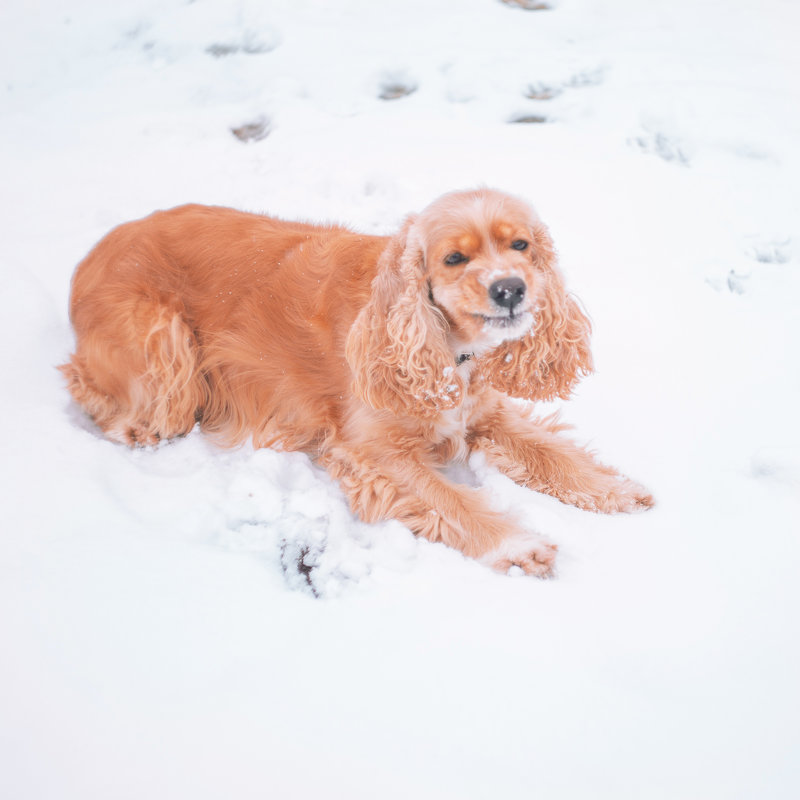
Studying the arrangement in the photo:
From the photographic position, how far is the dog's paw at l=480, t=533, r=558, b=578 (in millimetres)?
1877

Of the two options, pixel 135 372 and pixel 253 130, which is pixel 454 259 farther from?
pixel 253 130

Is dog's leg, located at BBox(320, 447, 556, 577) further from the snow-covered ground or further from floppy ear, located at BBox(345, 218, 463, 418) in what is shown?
floppy ear, located at BBox(345, 218, 463, 418)

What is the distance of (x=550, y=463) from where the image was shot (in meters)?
2.29

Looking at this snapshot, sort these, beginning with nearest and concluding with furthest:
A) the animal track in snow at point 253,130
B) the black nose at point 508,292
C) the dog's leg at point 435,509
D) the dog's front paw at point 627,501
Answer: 1. the black nose at point 508,292
2. the dog's leg at point 435,509
3. the dog's front paw at point 627,501
4. the animal track in snow at point 253,130

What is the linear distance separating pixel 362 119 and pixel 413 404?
8.04 feet

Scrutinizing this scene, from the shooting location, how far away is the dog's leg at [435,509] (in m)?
1.93

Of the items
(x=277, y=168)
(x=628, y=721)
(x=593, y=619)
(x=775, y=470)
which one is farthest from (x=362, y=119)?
(x=628, y=721)

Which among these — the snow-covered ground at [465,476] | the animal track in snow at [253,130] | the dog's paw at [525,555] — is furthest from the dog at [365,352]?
the animal track in snow at [253,130]

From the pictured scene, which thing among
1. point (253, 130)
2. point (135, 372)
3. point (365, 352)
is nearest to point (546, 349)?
point (365, 352)

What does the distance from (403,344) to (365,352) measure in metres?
0.16

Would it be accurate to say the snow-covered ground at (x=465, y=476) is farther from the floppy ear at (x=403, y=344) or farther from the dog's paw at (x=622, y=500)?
the floppy ear at (x=403, y=344)

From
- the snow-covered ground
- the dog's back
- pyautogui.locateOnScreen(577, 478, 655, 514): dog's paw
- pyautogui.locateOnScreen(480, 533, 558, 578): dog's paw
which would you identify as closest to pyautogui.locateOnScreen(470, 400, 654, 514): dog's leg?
pyautogui.locateOnScreen(577, 478, 655, 514): dog's paw

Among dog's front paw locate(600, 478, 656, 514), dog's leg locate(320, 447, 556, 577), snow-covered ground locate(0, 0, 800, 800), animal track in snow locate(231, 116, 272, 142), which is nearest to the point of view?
snow-covered ground locate(0, 0, 800, 800)

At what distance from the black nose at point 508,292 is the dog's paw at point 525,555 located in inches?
27.4
